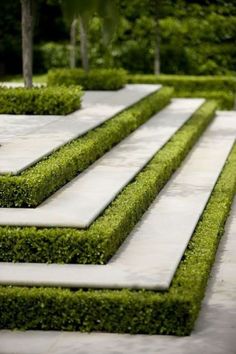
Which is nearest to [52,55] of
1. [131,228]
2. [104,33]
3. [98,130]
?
[98,130]

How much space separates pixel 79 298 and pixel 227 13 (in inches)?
764

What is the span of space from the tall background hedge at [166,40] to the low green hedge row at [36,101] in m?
9.97

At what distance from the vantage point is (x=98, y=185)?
9.94m

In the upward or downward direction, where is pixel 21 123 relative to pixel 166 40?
downward

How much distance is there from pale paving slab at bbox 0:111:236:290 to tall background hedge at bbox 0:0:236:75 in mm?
12887

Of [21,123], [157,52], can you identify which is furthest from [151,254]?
[157,52]

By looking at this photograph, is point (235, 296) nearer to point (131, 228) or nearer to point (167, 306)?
point (167, 306)

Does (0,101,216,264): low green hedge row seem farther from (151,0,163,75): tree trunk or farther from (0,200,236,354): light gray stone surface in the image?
(151,0,163,75): tree trunk

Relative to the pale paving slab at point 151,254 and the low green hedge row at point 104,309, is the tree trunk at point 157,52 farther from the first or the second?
the low green hedge row at point 104,309

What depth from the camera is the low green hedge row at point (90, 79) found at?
18.8 meters

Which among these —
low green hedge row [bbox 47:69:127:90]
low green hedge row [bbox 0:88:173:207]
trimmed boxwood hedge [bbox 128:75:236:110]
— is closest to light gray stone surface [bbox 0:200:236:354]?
low green hedge row [bbox 0:88:173:207]

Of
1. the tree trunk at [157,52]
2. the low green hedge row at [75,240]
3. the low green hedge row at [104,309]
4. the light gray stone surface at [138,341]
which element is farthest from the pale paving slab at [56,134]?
the tree trunk at [157,52]

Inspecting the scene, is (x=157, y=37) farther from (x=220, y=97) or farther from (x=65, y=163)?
(x=65, y=163)

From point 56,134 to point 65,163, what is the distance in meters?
2.32
